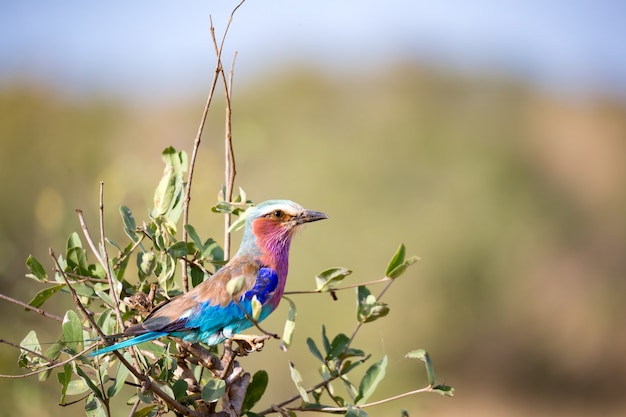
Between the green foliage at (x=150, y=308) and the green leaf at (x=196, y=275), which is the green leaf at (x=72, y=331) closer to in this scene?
the green foliage at (x=150, y=308)

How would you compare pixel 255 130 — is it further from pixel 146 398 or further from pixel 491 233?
pixel 491 233

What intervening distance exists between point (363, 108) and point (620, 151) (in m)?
6.00

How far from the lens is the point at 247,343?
256cm

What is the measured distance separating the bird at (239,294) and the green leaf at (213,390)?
0.23 meters

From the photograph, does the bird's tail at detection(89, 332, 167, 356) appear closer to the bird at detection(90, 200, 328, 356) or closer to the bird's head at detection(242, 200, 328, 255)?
the bird at detection(90, 200, 328, 356)

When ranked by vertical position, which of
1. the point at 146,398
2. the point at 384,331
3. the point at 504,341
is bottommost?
the point at 504,341

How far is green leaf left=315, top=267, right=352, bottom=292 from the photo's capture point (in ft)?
7.94

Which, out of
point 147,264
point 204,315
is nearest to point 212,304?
point 204,315

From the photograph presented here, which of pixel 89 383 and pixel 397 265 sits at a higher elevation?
pixel 397 265

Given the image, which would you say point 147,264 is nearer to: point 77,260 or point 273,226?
point 77,260

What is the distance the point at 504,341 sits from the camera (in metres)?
12.2

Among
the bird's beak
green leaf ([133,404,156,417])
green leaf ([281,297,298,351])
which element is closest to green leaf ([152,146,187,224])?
green leaf ([281,297,298,351])

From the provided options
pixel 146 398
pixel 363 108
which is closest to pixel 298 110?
pixel 363 108

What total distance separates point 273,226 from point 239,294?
0.40m
